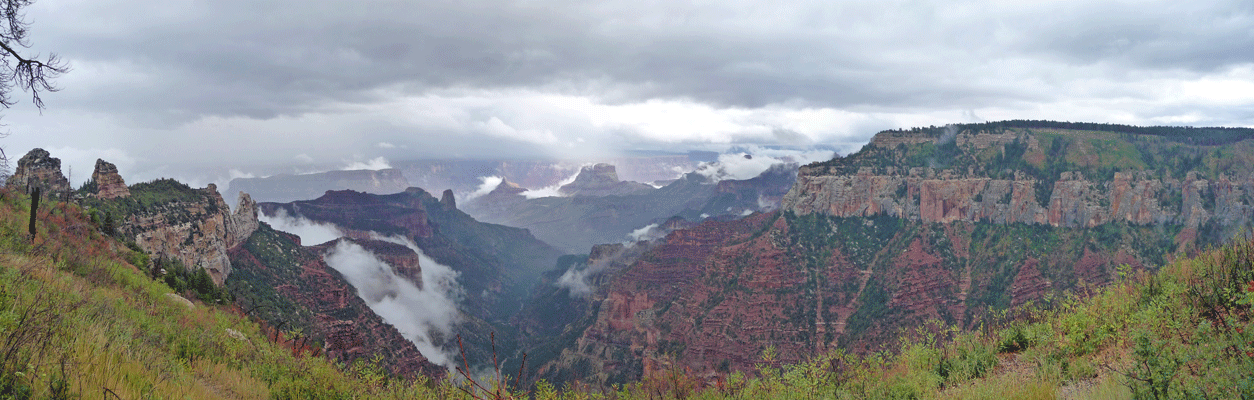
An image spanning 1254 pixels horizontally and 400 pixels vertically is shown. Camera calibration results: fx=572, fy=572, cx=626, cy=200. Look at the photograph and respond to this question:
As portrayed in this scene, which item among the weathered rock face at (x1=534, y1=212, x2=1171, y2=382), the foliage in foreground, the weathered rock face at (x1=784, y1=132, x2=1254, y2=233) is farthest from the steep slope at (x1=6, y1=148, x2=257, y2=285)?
the weathered rock face at (x1=784, y1=132, x2=1254, y2=233)

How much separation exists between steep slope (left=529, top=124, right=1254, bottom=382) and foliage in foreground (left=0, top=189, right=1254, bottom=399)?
76.3 m

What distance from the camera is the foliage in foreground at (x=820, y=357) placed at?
27.1 feet

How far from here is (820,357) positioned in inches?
707

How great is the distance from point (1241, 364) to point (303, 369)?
19.0m

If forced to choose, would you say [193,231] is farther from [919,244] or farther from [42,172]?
[919,244]

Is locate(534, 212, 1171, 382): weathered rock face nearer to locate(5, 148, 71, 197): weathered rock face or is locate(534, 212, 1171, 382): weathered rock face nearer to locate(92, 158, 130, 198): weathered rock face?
locate(92, 158, 130, 198): weathered rock face

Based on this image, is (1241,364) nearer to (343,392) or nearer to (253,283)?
(343,392)

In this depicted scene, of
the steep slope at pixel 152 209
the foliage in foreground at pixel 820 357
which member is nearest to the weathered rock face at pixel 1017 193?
the foliage in foreground at pixel 820 357

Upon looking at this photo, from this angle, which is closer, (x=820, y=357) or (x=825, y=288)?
(x=820, y=357)

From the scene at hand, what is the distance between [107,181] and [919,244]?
430 feet

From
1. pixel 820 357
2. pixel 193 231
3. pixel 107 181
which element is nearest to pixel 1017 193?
pixel 820 357

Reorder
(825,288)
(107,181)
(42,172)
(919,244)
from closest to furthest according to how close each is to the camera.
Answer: (42,172), (107,181), (825,288), (919,244)

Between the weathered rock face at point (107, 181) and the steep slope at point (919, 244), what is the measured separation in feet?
260

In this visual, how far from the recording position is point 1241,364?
8477mm
